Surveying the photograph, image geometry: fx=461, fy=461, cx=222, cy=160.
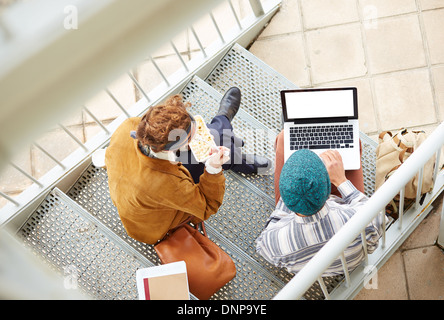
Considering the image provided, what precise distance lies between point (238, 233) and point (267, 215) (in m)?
0.22

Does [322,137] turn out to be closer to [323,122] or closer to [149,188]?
[323,122]

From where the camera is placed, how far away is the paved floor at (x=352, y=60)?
3506mm

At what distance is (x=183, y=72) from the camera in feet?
10.8

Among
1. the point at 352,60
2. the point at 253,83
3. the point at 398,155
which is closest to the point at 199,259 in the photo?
the point at 398,155

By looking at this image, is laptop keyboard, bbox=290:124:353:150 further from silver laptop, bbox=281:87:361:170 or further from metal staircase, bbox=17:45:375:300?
metal staircase, bbox=17:45:375:300

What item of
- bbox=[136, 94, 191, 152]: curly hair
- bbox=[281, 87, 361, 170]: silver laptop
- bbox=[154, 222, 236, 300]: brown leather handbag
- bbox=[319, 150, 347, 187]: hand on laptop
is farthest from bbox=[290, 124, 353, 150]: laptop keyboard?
bbox=[136, 94, 191, 152]: curly hair

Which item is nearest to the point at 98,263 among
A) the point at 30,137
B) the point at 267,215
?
the point at 267,215

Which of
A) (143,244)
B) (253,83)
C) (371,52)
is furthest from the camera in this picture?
(371,52)

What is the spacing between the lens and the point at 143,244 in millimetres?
2918

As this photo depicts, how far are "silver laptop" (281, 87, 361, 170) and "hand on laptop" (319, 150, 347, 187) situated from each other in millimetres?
179

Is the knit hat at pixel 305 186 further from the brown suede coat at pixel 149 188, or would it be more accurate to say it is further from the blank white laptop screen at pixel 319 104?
the blank white laptop screen at pixel 319 104

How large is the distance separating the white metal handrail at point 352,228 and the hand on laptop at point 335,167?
33.3 inches

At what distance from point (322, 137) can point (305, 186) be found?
90 centimetres
